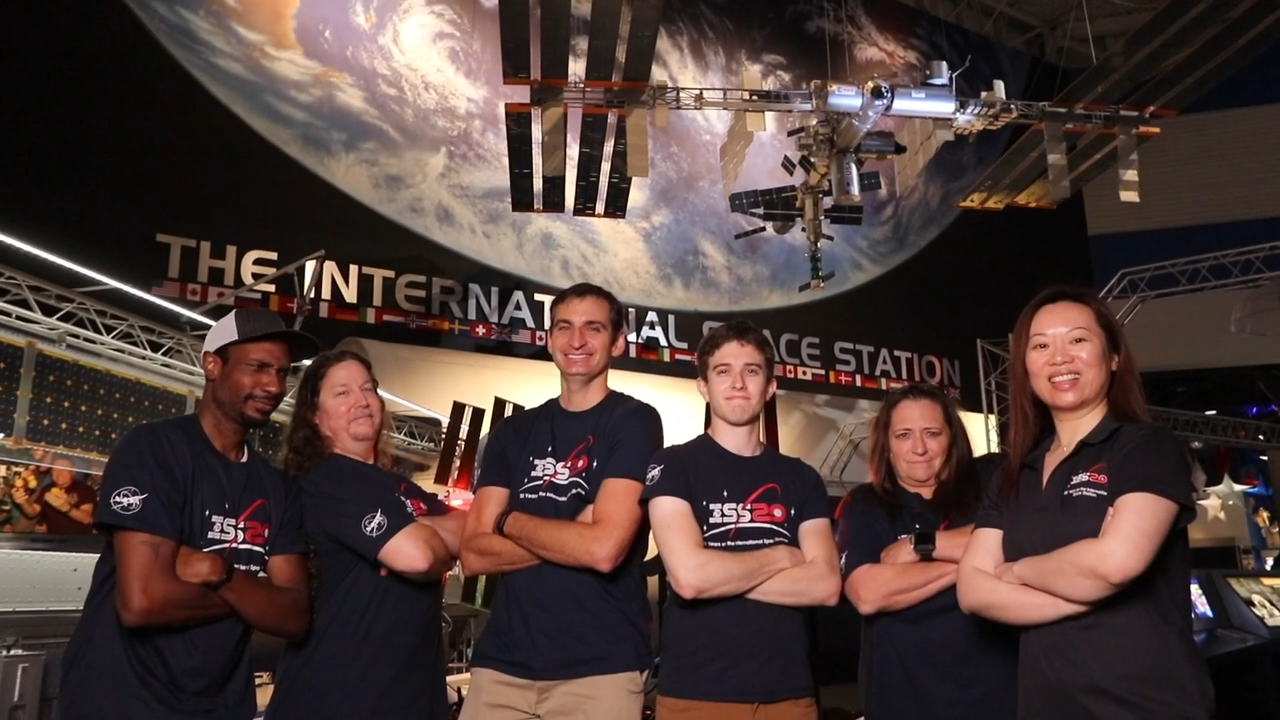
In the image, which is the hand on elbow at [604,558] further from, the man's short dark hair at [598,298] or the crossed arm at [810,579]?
the man's short dark hair at [598,298]

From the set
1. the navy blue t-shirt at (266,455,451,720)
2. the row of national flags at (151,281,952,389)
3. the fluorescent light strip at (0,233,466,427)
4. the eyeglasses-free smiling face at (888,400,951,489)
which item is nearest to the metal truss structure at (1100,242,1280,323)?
the row of national flags at (151,281,952,389)

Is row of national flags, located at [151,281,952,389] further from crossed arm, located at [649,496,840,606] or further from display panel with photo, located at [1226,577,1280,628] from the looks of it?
crossed arm, located at [649,496,840,606]

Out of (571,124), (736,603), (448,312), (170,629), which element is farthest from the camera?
(571,124)

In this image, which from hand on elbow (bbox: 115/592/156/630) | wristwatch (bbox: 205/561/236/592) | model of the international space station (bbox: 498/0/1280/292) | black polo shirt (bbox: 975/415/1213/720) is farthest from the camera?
model of the international space station (bbox: 498/0/1280/292)

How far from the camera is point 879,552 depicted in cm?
258

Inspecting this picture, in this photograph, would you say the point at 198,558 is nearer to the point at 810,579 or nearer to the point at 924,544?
the point at 810,579

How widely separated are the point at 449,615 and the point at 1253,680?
5.52 meters

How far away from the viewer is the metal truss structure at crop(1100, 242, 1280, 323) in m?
10.9

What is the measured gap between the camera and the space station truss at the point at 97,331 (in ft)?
19.0

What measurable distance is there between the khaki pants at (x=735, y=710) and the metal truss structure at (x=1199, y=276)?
30.6ft

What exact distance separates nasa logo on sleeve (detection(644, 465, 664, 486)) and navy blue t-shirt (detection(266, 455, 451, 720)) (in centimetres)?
64

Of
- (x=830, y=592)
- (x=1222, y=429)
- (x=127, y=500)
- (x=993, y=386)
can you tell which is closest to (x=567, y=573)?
(x=830, y=592)

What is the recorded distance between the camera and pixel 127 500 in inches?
80.6

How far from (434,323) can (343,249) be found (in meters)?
1.14
